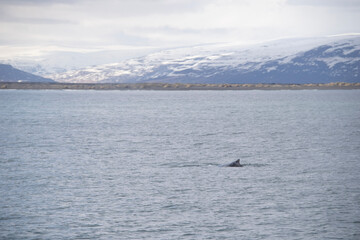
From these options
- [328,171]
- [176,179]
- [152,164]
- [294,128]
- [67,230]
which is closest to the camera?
[67,230]

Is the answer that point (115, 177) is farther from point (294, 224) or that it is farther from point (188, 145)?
point (188, 145)

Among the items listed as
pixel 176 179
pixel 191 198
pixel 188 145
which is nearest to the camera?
pixel 191 198

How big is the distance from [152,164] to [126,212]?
604 inches

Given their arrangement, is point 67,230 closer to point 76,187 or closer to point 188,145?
point 76,187

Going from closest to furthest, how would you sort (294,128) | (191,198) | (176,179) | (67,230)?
(67,230) < (191,198) < (176,179) < (294,128)

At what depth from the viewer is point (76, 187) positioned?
33844 millimetres

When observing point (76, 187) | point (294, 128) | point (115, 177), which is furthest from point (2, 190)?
point (294, 128)

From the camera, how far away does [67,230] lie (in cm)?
2480

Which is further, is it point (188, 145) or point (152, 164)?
point (188, 145)

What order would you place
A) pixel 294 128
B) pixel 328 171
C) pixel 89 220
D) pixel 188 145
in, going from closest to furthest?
1. pixel 89 220
2. pixel 328 171
3. pixel 188 145
4. pixel 294 128

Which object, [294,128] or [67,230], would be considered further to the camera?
[294,128]

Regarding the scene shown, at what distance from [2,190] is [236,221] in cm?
1452

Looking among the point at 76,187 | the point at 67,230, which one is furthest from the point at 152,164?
the point at 67,230

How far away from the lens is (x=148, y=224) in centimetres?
2566
